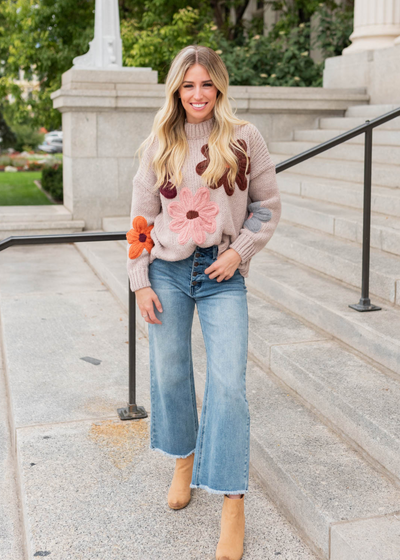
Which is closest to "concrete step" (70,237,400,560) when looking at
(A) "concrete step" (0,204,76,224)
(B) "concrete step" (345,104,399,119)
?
(B) "concrete step" (345,104,399,119)

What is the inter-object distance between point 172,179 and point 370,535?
57.0 inches

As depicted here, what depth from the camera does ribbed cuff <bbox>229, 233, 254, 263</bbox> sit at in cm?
250

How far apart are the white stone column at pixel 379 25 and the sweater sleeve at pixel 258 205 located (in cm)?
715

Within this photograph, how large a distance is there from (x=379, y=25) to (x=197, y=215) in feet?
25.1

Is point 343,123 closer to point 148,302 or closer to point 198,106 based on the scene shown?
point 198,106

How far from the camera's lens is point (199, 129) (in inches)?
99.1

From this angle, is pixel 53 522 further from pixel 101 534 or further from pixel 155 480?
pixel 155 480

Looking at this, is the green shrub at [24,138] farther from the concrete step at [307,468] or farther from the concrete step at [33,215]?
the concrete step at [307,468]

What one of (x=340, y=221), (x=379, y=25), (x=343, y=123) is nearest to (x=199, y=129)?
(x=340, y=221)

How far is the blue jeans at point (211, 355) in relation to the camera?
2.47m

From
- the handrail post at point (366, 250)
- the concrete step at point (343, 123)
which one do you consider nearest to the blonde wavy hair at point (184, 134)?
the handrail post at point (366, 250)

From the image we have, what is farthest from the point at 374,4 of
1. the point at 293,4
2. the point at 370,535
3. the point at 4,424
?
the point at 370,535

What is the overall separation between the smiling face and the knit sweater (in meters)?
0.07

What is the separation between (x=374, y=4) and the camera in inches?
359
